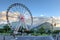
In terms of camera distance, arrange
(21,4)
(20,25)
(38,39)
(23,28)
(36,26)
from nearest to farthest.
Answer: (38,39) < (21,4) < (20,25) < (23,28) < (36,26)

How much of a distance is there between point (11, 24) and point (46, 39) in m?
12.8

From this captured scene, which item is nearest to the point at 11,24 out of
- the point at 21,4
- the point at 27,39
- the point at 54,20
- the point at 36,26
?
the point at 21,4

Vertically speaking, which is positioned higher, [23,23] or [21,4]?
[21,4]

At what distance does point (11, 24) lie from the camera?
15.9m

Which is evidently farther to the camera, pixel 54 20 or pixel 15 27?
pixel 54 20

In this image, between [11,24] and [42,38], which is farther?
[11,24]

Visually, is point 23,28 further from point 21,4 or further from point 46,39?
point 46,39

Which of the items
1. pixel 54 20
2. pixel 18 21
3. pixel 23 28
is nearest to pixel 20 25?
pixel 18 21

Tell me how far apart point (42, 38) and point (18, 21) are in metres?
13.6

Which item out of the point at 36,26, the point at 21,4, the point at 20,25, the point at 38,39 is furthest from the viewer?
the point at 36,26

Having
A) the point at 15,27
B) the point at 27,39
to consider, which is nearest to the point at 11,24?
the point at 15,27

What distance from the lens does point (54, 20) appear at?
20250 mm

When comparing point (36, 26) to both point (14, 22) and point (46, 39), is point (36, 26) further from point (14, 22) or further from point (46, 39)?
point (46, 39)

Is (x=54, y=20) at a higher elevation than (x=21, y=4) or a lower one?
lower
